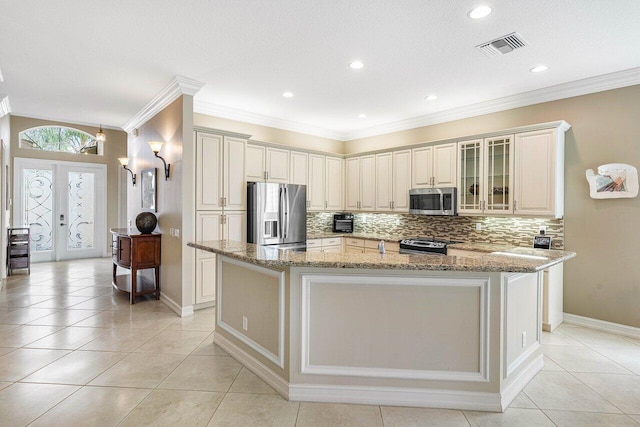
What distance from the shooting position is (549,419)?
221 centimetres

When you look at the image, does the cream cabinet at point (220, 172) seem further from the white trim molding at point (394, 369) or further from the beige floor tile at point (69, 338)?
the white trim molding at point (394, 369)

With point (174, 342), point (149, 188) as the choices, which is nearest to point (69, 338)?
point (174, 342)

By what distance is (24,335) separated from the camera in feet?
11.5

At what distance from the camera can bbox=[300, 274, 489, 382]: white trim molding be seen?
227cm

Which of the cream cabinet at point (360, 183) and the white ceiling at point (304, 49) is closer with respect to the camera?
the white ceiling at point (304, 49)

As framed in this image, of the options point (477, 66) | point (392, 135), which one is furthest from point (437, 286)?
point (392, 135)

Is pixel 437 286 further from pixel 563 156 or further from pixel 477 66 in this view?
pixel 563 156

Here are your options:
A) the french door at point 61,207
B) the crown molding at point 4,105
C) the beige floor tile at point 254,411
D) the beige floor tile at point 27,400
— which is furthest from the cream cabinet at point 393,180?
the french door at point 61,207

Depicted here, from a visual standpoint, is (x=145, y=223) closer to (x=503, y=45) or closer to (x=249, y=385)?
(x=249, y=385)

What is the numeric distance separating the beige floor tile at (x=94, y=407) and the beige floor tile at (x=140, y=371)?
0.09 meters

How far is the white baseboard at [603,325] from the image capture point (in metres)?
3.72

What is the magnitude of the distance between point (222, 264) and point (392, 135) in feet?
13.5

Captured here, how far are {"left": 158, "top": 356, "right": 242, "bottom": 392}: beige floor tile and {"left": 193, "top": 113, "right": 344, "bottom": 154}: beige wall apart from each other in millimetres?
3354

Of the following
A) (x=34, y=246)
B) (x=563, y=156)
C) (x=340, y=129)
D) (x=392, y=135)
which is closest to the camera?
(x=563, y=156)
